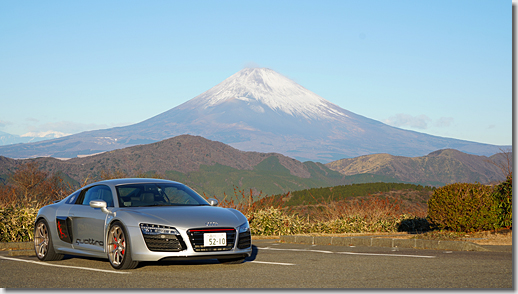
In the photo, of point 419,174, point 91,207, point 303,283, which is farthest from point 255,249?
point 419,174

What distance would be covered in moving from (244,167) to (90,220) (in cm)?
12397

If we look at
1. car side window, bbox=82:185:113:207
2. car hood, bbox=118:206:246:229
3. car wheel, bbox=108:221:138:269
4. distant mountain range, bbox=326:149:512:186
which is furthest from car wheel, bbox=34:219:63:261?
distant mountain range, bbox=326:149:512:186

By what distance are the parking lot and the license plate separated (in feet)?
1.28

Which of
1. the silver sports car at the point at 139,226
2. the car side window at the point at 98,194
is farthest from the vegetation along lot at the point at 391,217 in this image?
the car side window at the point at 98,194

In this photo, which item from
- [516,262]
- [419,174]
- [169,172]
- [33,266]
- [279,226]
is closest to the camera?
[516,262]

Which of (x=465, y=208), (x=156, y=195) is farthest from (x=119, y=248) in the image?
(x=465, y=208)

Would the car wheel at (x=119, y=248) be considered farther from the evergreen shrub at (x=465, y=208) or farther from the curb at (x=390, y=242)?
the evergreen shrub at (x=465, y=208)

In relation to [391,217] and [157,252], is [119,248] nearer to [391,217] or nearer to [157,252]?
[157,252]

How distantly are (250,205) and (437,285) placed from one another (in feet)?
37.0

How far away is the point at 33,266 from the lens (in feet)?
30.4

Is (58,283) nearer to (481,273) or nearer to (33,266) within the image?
(33,266)

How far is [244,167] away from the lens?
437ft

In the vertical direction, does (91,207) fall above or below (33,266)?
above

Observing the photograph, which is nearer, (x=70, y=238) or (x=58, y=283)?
(x=58, y=283)
